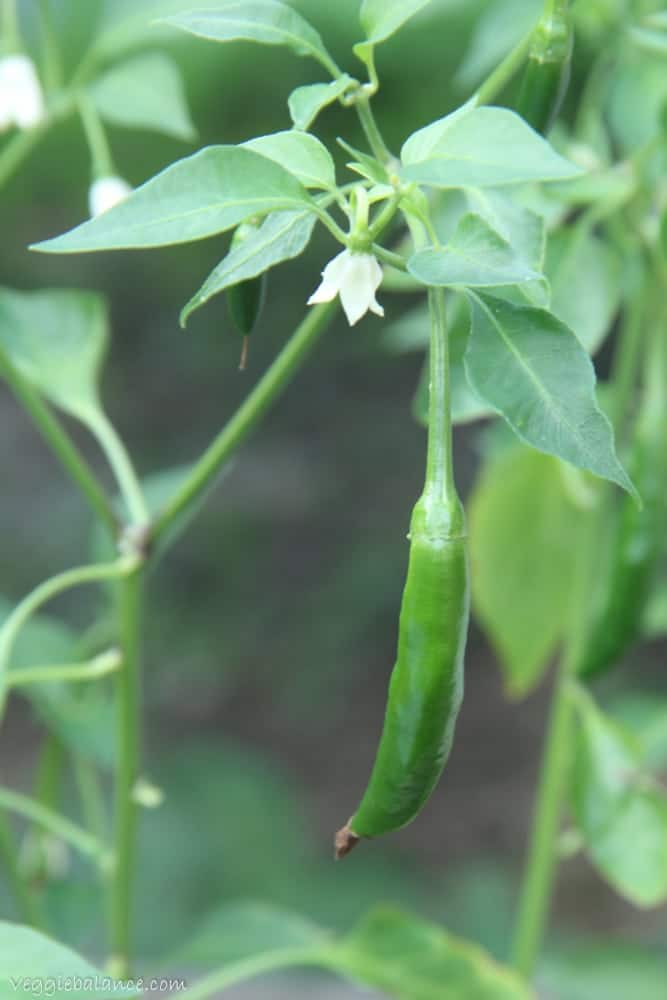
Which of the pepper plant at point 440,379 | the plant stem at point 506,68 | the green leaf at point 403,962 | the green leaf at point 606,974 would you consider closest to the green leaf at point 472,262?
the pepper plant at point 440,379

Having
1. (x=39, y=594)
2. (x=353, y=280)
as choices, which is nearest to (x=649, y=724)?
(x=39, y=594)

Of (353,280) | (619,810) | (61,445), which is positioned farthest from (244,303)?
(619,810)

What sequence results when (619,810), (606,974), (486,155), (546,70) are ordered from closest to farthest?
(486,155) < (546,70) < (619,810) < (606,974)

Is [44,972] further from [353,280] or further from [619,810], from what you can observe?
[619,810]

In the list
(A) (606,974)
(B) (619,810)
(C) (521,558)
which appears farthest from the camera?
(A) (606,974)

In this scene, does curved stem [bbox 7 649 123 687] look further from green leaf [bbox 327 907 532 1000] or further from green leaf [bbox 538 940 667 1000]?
green leaf [bbox 538 940 667 1000]

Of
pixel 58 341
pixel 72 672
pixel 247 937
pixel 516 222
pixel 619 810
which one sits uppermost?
pixel 516 222

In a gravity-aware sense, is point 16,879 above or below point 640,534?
below

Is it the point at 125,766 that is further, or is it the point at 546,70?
A: the point at 125,766
